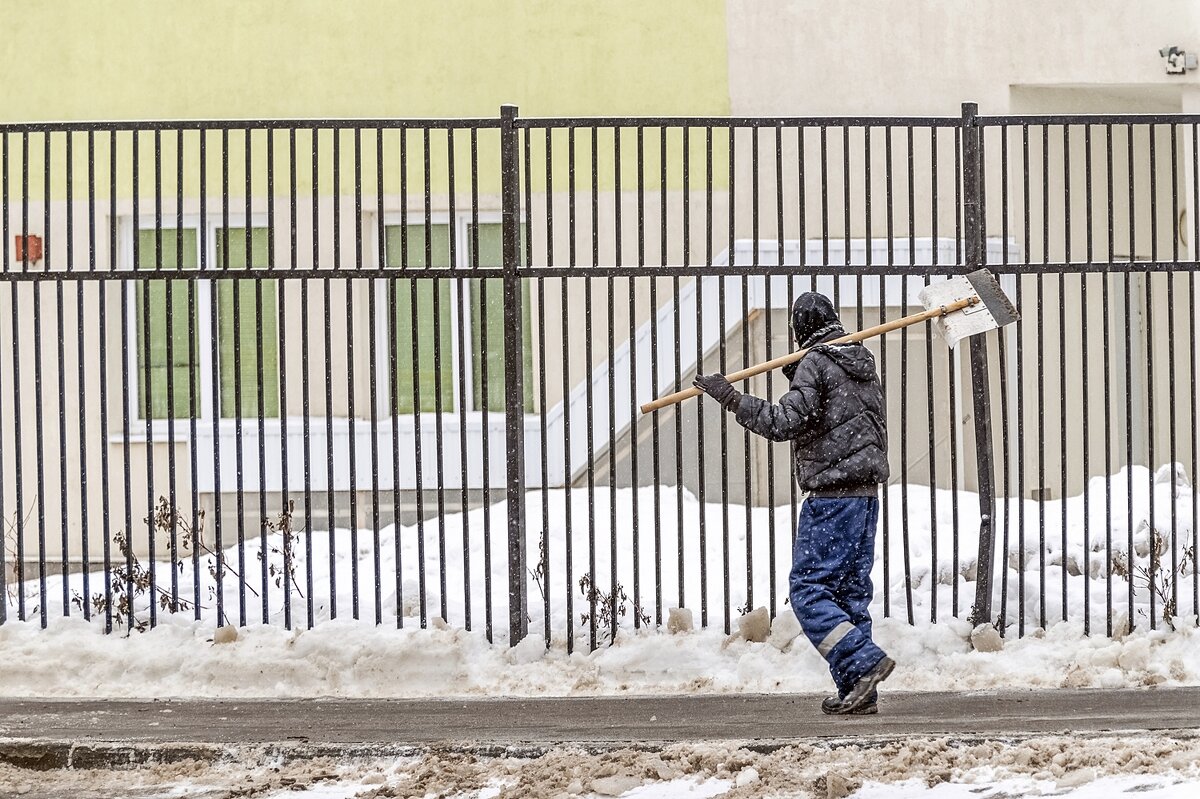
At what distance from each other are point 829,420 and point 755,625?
1.45 meters

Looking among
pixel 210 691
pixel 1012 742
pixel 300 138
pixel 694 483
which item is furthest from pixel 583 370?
pixel 1012 742

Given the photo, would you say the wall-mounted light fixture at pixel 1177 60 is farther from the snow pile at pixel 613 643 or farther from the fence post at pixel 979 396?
the snow pile at pixel 613 643

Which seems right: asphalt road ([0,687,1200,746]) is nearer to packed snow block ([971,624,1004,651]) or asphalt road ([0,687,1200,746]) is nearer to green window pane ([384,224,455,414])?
packed snow block ([971,624,1004,651])

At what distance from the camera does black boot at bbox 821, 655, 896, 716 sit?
6.01 metres

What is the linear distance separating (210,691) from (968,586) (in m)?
4.03

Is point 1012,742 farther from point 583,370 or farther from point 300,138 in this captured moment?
point 300,138

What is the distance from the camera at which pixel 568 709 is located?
6586mm

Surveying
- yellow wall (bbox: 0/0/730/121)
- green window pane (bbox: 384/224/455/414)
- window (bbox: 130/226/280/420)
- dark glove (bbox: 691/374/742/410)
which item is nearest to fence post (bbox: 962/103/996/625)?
dark glove (bbox: 691/374/742/410)

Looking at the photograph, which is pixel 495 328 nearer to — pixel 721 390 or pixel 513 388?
pixel 513 388

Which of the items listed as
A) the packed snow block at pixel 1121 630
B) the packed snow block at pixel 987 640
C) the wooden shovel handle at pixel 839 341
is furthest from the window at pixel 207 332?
the packed snow block at pixel 1121 630

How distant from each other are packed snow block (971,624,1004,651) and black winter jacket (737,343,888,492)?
1.36m

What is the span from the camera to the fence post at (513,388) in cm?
720

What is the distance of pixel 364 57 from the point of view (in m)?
A: 10.7

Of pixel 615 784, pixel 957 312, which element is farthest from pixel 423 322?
pixel 615 784
